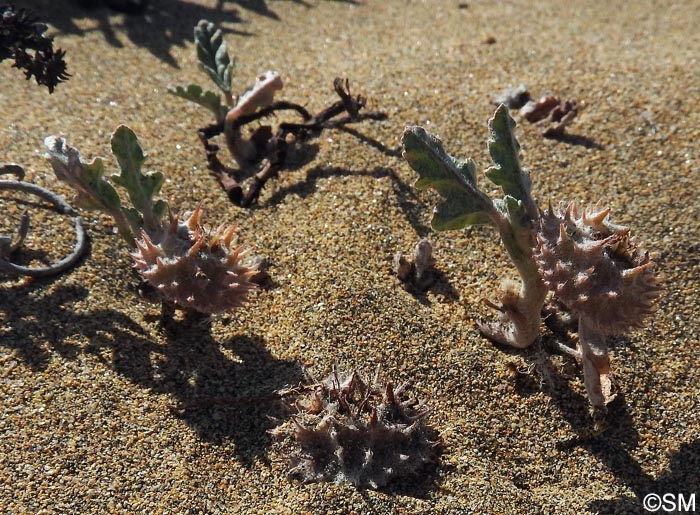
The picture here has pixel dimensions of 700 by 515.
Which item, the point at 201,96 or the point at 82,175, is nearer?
the point at 82,175

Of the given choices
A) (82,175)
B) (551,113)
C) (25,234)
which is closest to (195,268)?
(82,175)

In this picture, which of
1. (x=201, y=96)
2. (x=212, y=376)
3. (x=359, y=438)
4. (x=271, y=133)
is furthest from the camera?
(x=271, y=133)

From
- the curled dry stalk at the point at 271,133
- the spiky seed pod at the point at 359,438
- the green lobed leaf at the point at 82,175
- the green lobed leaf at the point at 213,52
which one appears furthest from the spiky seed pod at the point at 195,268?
the green lobed leaf at the point at 213,52

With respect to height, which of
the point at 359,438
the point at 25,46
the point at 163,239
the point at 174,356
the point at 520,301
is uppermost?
the point at 25,46

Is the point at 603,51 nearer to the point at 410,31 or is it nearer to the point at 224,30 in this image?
the point at 410,31

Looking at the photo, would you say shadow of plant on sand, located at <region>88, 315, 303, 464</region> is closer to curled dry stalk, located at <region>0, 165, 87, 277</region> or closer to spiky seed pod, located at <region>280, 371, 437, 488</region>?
spiky seed pod, located at <region>280, 371, 437, 488</region>

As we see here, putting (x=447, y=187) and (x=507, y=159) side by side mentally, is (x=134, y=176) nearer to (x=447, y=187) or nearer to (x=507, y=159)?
(x=447, y=187)

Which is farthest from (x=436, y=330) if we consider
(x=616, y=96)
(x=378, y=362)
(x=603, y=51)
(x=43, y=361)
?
(x=603, y=51)

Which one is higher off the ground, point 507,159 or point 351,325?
point 507,159
